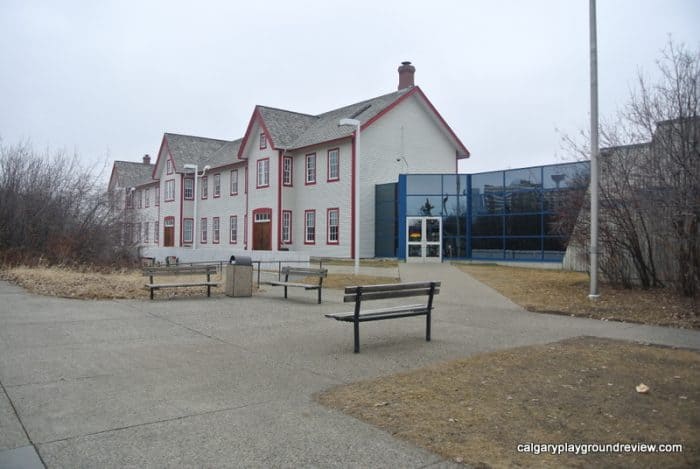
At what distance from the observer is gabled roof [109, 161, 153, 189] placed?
60.2 m

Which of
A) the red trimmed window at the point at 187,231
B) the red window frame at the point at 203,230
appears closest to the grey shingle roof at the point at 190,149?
the red trimmed window at the point at 187,231

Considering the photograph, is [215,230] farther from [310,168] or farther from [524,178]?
[524,178]

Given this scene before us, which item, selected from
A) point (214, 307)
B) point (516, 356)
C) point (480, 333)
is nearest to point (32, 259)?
point (214, 307)

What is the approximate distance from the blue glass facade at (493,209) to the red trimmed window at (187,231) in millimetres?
22697

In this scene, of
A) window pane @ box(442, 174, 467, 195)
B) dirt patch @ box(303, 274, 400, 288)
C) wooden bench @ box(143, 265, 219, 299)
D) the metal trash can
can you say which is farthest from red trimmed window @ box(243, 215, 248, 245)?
the metal trash can

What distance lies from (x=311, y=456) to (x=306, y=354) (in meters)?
3.71

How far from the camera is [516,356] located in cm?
781

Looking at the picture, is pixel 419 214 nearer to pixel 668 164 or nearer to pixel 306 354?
pixel 668 164

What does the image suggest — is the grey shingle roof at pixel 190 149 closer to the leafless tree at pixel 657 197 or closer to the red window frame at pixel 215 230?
the red window frame at pixel 215 230

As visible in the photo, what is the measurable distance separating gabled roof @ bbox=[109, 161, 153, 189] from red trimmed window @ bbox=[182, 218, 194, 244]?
1416 cm

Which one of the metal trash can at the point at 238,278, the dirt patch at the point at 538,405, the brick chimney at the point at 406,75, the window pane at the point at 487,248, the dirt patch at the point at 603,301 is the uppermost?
the brick chimney at the point at 406,75

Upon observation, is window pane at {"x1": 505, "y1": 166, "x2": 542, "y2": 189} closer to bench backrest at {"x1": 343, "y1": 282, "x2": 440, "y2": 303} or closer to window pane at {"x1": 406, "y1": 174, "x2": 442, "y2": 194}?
window pane at {"x1": 406, "y1": 174, "x2": 442, "y2": 194}

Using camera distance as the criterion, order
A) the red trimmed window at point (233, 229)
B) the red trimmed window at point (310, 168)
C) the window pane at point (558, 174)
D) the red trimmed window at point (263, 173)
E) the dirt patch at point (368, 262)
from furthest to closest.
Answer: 1. the red trimmed window at point (233, 229)
2. the red trimmed window at point (263, 173)
3. the red trimmed window at point (310, 168)
4. the dirt patch at point (368, 262)
5. the window pane at point (558, 174)

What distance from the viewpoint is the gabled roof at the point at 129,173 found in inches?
2370
